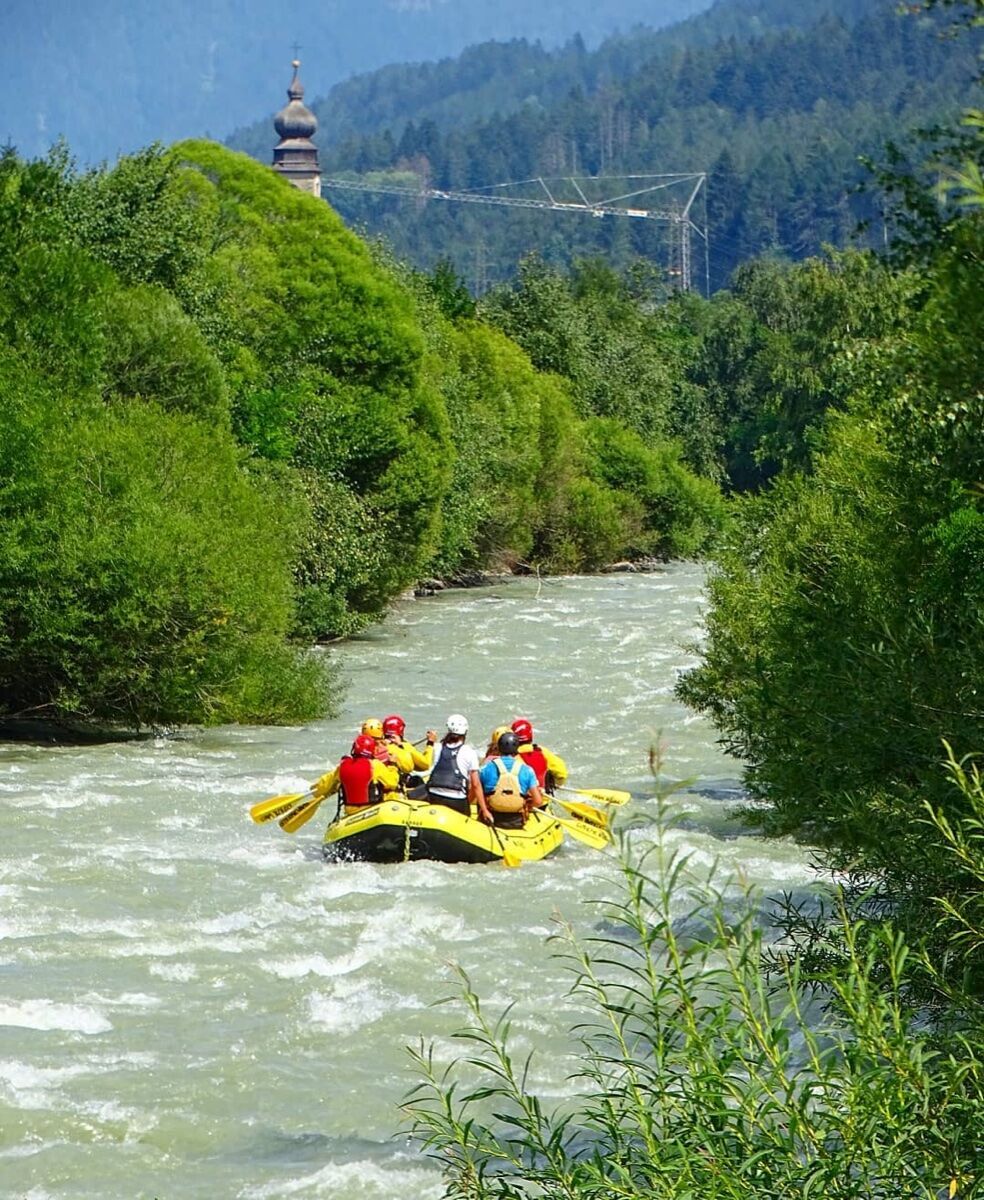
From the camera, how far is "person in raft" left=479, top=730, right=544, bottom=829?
19141 millimetres

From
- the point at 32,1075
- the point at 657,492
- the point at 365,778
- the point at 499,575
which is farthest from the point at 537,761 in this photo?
the point at 657,492

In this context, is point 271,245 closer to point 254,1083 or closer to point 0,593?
point 0,593

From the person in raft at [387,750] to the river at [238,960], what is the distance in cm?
116

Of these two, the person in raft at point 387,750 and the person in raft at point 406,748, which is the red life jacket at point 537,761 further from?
the person in raft at point 387,750

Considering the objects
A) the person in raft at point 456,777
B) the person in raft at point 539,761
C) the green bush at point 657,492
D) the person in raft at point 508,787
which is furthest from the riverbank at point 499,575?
the person in raft at point 456,777

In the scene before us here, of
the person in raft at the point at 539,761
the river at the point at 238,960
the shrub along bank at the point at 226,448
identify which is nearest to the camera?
the river at the point at 238,960

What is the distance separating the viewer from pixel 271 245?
4600 centimetres

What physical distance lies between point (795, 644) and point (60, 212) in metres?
21.4

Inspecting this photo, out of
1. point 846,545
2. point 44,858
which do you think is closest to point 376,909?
point 44,858

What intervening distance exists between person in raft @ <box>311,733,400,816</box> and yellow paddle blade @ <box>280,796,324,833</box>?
0.30 meters

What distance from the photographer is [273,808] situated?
20.0 m

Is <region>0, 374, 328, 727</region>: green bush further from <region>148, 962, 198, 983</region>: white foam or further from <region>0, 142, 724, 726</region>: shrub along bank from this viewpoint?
<region>148, 962, 198, 983</region>: white foam

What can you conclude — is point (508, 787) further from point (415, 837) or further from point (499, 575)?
point (499, 575)

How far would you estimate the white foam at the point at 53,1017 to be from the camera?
13.4 meters
